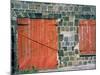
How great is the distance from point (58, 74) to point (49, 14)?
1.36ft

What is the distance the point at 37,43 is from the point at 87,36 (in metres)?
0.39

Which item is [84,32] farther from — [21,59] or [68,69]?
[21,59]

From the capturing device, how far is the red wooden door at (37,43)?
163 cm

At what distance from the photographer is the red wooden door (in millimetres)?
1627

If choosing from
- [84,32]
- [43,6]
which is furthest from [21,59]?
[84,32]

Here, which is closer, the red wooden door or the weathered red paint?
the red wooden door

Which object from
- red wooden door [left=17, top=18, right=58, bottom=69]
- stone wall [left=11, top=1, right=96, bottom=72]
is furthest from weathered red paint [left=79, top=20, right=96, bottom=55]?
red wooden door [left=17, top=18, right=58, bottom=69]

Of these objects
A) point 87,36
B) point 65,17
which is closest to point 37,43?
point 65,17

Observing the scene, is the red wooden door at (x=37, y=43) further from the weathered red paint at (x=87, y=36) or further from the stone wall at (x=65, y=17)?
the weathered red paint at (x=87, y=36)

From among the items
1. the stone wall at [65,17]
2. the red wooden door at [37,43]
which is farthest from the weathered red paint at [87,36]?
the red wooden door at [37,43]

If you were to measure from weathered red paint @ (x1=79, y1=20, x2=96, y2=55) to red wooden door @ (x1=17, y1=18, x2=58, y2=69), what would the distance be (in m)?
0.20

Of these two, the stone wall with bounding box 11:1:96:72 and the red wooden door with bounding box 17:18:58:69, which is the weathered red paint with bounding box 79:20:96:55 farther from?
the red wooden door with bounding box 17:18:58:69

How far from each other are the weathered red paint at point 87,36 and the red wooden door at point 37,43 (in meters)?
0.20

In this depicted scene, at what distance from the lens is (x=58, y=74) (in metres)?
1.70
